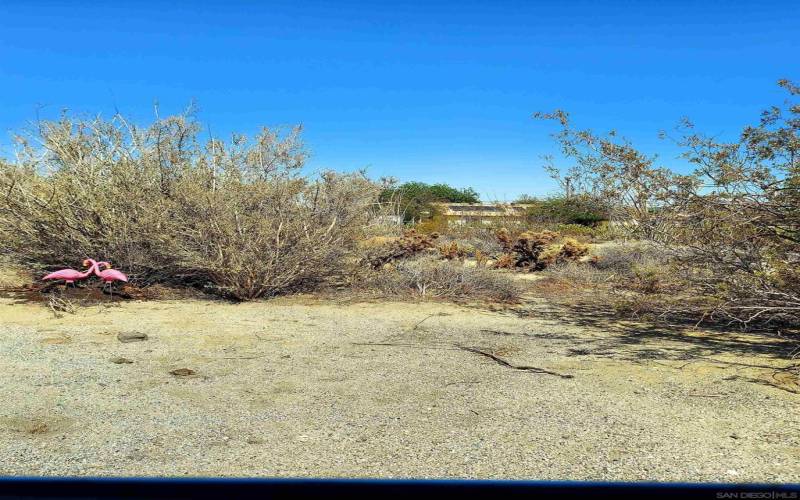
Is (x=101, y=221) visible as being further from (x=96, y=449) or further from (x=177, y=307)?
(x=96, y=449)

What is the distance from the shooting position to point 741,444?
14.1 ft

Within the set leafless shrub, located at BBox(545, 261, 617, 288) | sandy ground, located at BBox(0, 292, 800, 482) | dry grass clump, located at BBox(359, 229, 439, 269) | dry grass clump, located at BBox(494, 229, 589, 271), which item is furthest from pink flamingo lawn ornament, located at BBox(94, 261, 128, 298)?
dry grass clump, located at BBox(494, 229, 589, 271)

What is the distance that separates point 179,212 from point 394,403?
775 centimetres

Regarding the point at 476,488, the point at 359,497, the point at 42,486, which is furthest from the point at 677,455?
the point at 42,486

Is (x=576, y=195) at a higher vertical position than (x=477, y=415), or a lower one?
higher

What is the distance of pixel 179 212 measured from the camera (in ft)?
37.9

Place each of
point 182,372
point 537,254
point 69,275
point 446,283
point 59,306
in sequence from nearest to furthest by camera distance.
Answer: point 182,372
point 59,306
point 69,275
point 446,283
point 537,254

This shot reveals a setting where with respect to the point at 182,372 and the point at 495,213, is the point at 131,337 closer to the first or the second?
the point at 182,372

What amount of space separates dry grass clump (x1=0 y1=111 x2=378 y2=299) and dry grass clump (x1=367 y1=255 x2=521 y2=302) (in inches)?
45.1

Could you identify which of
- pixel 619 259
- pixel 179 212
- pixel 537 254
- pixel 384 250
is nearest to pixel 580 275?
pixel 619 259

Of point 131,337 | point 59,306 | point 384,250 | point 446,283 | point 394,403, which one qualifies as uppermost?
point 384,250

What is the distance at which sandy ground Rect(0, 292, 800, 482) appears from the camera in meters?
3.96

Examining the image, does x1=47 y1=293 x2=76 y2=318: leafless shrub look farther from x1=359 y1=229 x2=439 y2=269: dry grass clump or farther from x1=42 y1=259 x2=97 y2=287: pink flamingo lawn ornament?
x1=359 y1=229 x2=439 y2=269: dry grass clump

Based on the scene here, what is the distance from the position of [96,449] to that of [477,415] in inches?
112
